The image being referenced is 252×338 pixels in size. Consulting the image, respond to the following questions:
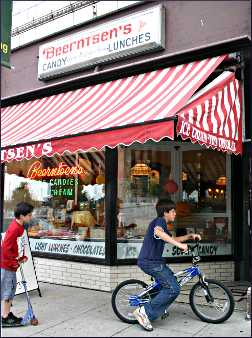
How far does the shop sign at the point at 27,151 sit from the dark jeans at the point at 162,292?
2353 mm

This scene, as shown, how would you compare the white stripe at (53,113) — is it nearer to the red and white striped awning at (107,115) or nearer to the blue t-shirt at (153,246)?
the red and white striped awning at (107,115)

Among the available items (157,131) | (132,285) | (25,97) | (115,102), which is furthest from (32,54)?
(132,285)

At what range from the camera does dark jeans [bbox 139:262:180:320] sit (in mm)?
5766

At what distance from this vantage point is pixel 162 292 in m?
5.78

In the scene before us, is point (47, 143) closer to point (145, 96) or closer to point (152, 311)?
point (145, 96)

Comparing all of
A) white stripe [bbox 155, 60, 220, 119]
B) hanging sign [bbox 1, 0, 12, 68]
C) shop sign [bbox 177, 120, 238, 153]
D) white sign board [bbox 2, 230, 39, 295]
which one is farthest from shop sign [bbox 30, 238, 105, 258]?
hanging sign [bbox 1, 0, 12, 68]

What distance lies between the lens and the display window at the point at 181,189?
842 centimetres

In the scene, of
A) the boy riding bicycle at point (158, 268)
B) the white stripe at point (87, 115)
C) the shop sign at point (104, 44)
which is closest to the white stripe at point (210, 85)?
the shop sign at point (104, 44)

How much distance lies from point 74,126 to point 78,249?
95.3 inches

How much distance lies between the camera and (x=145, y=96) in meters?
7.37

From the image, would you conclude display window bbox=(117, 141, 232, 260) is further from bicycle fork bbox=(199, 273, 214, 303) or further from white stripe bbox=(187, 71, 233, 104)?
bicycle fork bbox=(199, 273, 214, 303)

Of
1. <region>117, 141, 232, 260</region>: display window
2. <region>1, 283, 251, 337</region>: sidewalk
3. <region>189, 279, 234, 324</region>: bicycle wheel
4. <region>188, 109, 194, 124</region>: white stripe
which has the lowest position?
<region>1, 283, 251, 337</region>: sidewalk

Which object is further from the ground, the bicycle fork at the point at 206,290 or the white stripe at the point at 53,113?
the white stripe at the point at 53,113

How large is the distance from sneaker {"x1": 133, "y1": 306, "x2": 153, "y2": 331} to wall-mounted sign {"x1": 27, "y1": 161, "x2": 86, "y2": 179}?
3489 mm
